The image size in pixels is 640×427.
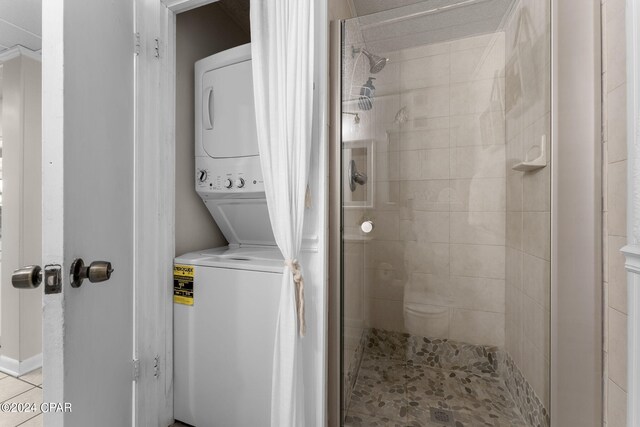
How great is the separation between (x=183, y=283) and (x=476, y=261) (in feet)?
5.02

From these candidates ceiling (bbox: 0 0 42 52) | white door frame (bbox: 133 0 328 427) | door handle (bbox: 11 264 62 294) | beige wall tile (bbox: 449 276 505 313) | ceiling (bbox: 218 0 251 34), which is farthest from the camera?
ceiling (bbox: 218 0 251 34)

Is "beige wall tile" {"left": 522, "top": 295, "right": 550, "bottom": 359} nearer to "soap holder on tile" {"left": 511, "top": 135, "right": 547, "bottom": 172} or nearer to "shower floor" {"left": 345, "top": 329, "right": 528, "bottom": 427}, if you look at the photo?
"shower floor" {"left": 345, "top": 329, "right": 528, "bottom": 427}

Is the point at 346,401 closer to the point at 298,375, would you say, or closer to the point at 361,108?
the point at 298,375

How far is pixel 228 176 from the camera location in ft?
5.07

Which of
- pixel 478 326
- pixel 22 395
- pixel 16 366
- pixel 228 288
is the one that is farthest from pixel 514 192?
pixel 16 366

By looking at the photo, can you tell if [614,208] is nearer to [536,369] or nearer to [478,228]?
[478,228]

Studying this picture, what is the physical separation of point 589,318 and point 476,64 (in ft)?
3.97

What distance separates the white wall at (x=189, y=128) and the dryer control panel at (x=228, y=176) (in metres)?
0.11

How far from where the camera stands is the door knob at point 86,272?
86 centimetres

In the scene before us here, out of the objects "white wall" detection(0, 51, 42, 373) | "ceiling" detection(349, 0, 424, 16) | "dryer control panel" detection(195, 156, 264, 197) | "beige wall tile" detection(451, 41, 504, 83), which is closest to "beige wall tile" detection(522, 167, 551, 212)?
"beige wall tile" detection(451, 41, 504, 83)

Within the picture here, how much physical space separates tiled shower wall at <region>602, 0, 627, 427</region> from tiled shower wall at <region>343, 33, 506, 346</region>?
0.42 meters

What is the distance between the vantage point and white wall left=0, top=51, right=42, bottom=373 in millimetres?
2000

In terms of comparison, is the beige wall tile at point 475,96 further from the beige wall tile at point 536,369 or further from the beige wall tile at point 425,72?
the beige wall tile at point 536,369

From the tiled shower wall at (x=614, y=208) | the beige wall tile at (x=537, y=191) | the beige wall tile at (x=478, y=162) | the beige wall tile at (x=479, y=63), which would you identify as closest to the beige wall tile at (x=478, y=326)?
the tiled shower wall at (x=614, y=208)
